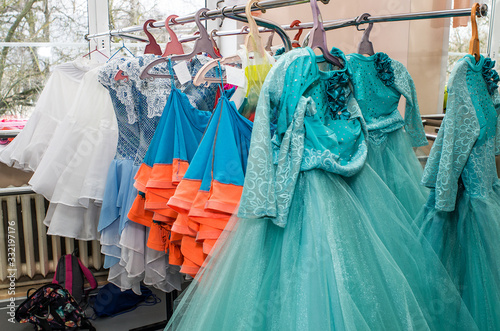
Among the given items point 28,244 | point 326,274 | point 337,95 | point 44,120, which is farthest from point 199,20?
point 28,244

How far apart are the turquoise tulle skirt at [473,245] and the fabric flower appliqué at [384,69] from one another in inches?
15.6

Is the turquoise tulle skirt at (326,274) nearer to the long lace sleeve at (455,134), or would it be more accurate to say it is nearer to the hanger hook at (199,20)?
the long lace sleeve at (455,134)

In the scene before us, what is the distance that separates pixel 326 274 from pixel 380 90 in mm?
675

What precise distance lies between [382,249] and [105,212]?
1.11 metres

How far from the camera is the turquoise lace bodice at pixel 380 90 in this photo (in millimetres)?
1333

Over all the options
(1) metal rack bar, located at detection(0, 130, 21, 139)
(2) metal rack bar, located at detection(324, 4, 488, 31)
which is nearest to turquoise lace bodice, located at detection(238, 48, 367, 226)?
(2) metal rack bar, located at detection(324, 4, 488, 31)

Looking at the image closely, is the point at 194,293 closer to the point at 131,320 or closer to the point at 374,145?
the point at 374,145

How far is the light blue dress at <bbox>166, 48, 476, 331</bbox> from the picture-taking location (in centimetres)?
96

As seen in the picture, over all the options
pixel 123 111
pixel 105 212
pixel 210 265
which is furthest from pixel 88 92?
pixel 210 265

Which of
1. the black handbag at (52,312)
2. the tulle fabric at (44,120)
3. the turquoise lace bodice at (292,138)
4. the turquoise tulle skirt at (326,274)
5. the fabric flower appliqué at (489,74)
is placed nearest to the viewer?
the turquoise tulle skirt at (326,274)

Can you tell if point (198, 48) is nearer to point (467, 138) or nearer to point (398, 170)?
point (398, 170)

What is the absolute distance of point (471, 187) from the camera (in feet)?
3.83

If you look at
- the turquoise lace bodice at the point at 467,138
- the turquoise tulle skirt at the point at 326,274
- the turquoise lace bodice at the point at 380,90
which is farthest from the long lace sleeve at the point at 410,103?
the turquoise tulle skirt at the point at 326,274

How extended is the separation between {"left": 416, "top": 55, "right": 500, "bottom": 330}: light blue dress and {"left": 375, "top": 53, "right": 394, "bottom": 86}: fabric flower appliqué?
0.25 metres
